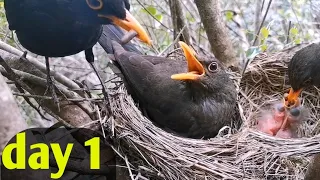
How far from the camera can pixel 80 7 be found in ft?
4.39

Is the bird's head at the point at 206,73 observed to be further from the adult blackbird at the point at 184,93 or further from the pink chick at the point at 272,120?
the pink chick at the point at 272,120

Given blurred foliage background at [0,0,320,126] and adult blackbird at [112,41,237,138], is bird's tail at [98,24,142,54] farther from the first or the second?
blurred foliage background at [0,0,320,126]

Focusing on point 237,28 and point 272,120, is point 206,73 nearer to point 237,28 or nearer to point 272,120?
point 272,120

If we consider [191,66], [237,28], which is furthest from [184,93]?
[237,28]

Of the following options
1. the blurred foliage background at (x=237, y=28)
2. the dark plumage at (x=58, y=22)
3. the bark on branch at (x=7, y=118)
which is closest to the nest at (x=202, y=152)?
the dark plumage at (x=58, y=22)

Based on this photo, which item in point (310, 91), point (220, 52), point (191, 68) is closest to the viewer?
point (191, 68)

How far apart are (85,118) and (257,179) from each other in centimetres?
72

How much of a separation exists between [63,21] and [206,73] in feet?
3.47

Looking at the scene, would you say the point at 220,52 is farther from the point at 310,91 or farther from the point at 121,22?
the point at 121,22

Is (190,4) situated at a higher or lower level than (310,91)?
higher

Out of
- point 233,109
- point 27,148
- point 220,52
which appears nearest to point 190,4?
point 220,52

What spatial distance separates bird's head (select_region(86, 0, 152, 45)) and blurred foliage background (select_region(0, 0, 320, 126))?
1321mm

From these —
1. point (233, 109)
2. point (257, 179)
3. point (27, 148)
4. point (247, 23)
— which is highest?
point (247, 23)

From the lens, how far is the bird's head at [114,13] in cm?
133
